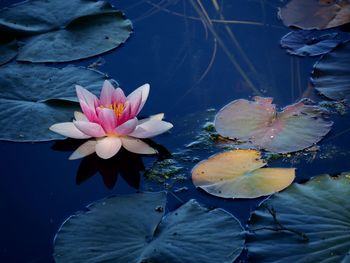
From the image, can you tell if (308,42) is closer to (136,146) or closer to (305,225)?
(136,146)

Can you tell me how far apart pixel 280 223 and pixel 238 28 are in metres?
1.54

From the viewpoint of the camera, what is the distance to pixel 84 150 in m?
2.17

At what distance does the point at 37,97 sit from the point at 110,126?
502mm

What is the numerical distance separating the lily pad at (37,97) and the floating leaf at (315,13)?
118 cm

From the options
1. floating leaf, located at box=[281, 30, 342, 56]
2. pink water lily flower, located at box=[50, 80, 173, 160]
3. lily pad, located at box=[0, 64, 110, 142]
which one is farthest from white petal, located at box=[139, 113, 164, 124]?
floating leaf, located at box=[281, 30, 342, 56]

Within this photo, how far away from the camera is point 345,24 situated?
2990mm

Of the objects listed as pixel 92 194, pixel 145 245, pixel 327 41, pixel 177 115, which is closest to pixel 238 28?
pixel 327 41

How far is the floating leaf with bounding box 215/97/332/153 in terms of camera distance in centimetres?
216

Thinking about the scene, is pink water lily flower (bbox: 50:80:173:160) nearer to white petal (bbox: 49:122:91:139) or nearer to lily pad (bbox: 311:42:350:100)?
white petal (bbox: 49:122:91:139)

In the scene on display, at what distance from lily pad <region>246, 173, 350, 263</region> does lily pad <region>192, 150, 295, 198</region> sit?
0.06 metres

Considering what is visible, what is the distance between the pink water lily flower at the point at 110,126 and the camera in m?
2.11

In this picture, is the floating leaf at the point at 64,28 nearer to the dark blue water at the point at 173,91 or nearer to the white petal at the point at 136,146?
the dark blue water at the point at 173,91

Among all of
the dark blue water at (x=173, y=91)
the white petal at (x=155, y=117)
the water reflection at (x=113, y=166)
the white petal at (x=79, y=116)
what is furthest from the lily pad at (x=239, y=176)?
the white petal at (x=79, y=116)

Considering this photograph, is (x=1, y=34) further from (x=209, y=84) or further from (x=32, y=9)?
(x=209, y=84)
